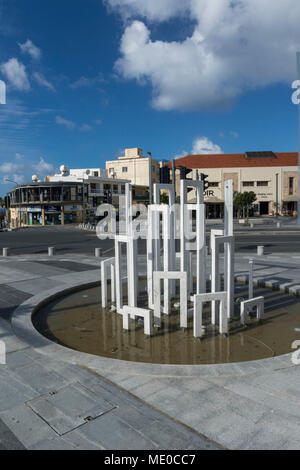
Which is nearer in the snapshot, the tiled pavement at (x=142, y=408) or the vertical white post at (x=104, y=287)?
the tiled pavement at (x=142, y=408)

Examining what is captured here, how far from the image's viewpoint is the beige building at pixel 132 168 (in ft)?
241

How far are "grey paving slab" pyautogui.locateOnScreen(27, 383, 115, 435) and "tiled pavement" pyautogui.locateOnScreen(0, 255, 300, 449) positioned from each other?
1 cm

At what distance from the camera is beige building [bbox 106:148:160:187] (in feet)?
241

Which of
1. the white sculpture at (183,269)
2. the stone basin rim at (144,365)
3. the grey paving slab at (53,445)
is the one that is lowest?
the grey paving slab at (53,445)

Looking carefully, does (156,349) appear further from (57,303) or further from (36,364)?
(57,303)

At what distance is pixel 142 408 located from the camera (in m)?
4.49

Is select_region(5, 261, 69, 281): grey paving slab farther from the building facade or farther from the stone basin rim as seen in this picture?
the building facade

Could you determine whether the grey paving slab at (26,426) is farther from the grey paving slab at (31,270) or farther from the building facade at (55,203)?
the building facade at (55,203)

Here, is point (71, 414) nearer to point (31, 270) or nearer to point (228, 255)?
point (228, 255)

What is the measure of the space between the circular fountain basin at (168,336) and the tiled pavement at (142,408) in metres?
0.79

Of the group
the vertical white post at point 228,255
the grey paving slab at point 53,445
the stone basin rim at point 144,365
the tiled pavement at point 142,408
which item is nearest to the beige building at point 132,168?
the vertical white post at point 228,255

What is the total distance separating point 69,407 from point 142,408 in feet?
3.14
